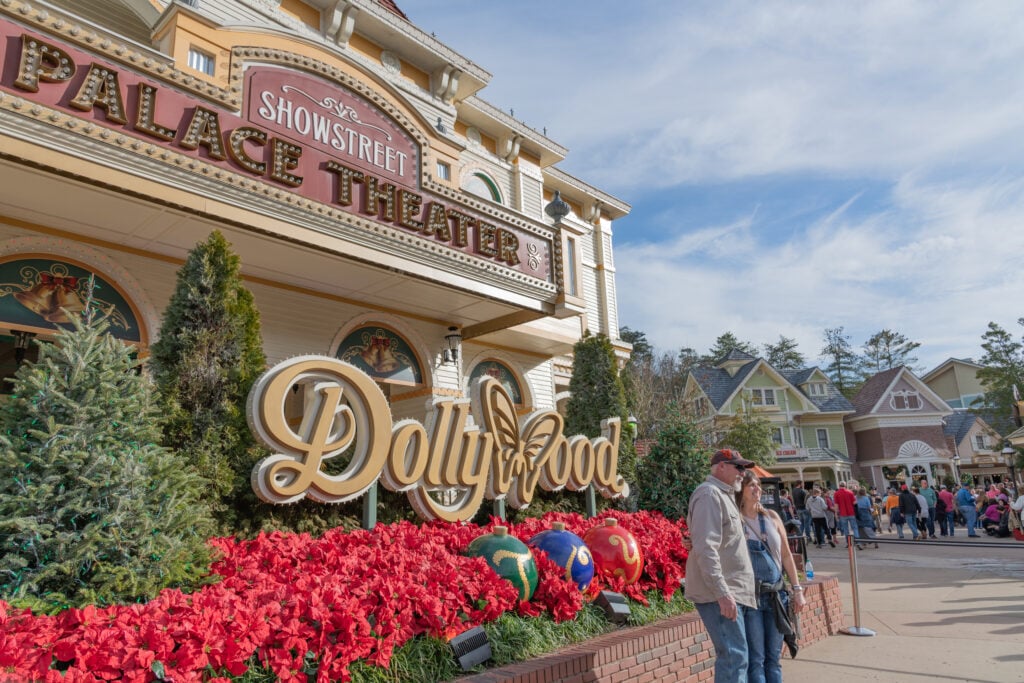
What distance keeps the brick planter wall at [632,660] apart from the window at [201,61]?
27.5ft

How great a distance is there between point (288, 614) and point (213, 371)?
339cm

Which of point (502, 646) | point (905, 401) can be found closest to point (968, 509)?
point (502, 646)

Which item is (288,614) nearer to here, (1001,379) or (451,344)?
(451,344)

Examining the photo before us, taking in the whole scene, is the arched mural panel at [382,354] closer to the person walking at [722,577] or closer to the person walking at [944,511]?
the person walking at [722,577]

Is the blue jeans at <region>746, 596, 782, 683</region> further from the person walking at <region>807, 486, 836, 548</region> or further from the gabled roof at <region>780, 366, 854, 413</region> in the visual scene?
the gabled roof at <region>780, 366, 854, 413</region>

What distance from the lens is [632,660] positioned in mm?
5230

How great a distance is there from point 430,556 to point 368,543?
0.94 meters

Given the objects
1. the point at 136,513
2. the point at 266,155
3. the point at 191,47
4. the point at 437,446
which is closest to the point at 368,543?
the point at 437,446

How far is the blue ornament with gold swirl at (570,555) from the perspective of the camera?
6.15 m

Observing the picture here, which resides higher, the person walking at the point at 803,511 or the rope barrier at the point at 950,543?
the person walking at the point at 803,511

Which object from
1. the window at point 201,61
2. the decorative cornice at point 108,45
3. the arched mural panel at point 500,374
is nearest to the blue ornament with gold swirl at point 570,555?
the decorative cornice at point 108,45

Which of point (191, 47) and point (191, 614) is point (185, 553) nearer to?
point (191, 614)

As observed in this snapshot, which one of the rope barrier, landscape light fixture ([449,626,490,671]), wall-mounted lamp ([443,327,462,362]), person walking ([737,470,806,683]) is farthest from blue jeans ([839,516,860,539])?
landscape light fixture ([449,626,490,671])

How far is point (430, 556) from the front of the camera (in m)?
5.93
